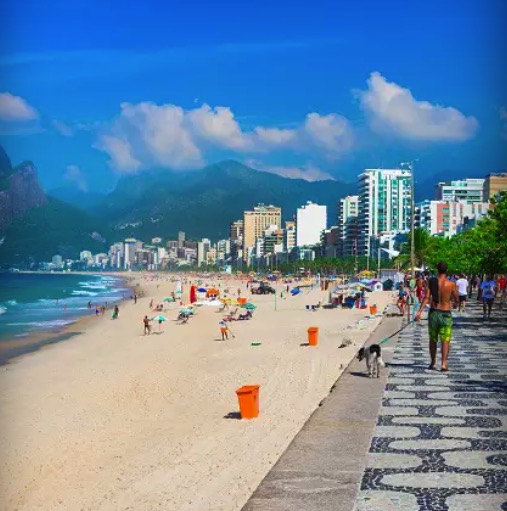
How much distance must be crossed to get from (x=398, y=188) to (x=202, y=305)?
121330 mm

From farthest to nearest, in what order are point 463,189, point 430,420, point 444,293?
point 463,189, point 444,293, point 430,420

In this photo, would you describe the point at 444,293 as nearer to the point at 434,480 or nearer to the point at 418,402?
the point at 418,402

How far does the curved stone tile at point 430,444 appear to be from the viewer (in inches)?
241

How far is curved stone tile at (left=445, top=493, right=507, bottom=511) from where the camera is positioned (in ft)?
14.9

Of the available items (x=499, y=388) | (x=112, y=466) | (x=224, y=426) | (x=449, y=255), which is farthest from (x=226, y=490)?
(x=449, y=255)

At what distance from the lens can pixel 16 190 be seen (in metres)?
10.7

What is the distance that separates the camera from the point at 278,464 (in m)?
5.77

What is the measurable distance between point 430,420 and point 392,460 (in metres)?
1.71

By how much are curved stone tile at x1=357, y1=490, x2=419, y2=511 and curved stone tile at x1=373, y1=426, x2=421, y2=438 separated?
1.74 meters

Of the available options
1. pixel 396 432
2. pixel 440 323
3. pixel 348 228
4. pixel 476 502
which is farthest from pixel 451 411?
pixel 348 228

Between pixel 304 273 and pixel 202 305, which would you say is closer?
pixel 202 305

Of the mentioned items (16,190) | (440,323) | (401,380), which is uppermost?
(16,190)

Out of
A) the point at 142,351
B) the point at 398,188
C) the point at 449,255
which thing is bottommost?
the point at 142,351

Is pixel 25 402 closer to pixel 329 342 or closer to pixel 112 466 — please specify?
pixel 112 466
